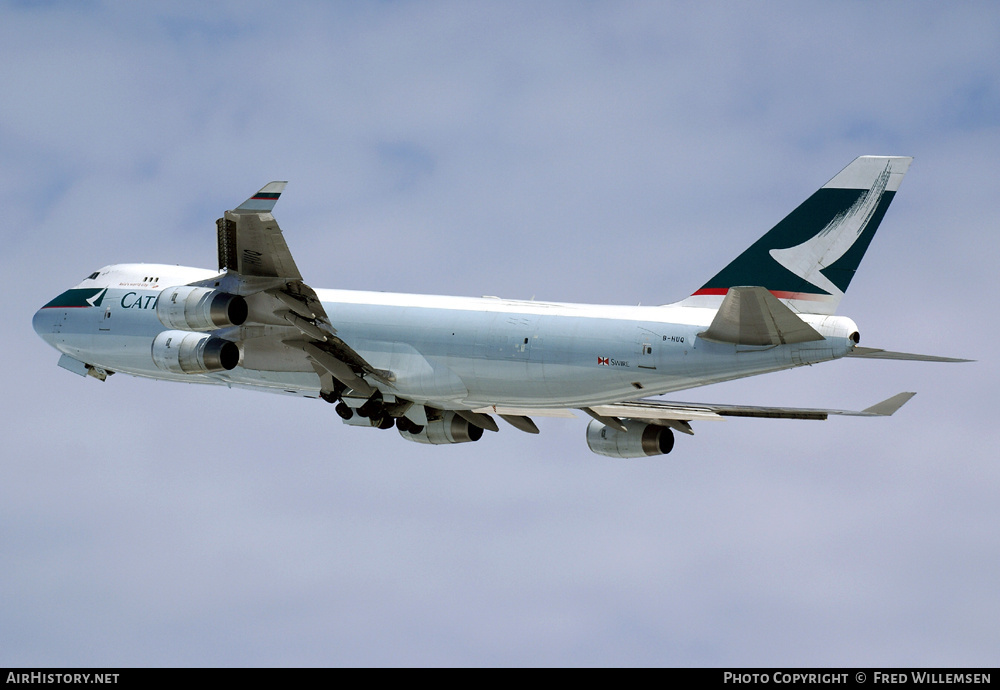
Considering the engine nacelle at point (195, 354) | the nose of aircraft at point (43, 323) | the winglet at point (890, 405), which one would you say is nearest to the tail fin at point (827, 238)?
the winglet at point (890, 405)

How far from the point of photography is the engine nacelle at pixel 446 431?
119ft

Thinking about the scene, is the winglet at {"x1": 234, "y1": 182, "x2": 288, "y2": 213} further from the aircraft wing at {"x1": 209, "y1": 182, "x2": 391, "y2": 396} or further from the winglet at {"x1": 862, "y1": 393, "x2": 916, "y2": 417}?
the winglet at {"x1": 862, "y1": 393, "x2": 916, "y2": 417}

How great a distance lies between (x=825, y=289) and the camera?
29.5 meters

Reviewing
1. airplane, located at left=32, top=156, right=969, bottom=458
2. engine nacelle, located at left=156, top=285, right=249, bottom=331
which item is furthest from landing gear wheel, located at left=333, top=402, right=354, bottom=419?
engine nacelle, located at left=156, top=285, right=249, bottom=331

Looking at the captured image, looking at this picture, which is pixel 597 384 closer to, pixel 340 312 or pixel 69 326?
pixel 340 312

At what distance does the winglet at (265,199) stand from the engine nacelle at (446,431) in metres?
8.94

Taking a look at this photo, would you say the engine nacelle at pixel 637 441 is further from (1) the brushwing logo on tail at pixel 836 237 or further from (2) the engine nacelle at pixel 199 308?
(2) the engine nacelle at pixel 199 308

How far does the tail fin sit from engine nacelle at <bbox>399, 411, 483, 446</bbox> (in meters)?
8.54

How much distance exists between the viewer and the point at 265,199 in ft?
95.7

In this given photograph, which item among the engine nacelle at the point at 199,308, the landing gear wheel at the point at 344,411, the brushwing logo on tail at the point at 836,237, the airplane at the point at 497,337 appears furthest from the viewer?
the landing gear wheel at the point at 344,411

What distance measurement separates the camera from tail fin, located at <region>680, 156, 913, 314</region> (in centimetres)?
2958

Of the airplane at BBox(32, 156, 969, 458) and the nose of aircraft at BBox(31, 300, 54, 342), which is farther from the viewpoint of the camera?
the nose of aircraft at BBox(31, 300, 54, 342)
